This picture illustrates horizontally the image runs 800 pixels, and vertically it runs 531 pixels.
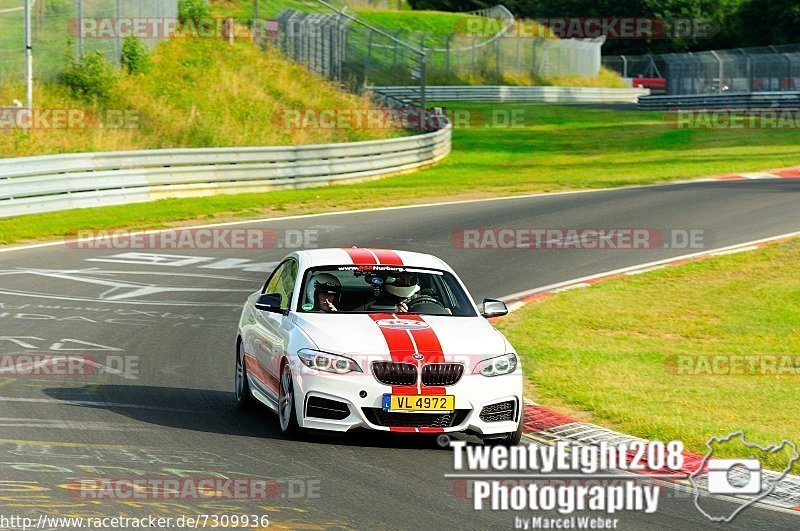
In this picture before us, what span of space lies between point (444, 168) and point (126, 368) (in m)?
25.7

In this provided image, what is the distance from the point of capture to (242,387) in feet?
37.0

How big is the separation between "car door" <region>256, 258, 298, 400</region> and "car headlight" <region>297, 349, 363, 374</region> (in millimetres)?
409

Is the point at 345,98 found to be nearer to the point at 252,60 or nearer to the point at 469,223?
the point at 252,60

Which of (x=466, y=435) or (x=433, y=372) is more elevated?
(x=433, y=372)

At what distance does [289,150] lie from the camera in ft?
101

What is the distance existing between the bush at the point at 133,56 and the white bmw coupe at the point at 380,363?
2906 centimetres

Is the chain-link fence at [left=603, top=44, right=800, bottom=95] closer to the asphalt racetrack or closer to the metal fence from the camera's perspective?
the metal fence

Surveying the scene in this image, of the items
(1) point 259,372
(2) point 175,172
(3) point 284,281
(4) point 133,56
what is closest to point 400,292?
(3) point 284,281

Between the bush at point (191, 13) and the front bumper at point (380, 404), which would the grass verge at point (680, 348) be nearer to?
the front bumper at point (380, 404)

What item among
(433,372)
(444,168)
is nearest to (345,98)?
(444,168)

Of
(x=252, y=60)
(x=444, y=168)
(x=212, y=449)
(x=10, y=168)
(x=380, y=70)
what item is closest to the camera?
(x=212, y=449)

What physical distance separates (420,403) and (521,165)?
3035 centimetres

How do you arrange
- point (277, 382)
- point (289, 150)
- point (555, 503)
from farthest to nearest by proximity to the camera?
1. point (289, 150)
2. point (277, 382)
3. point (555, 503)

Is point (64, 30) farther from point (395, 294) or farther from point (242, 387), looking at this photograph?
point (395, 294)
